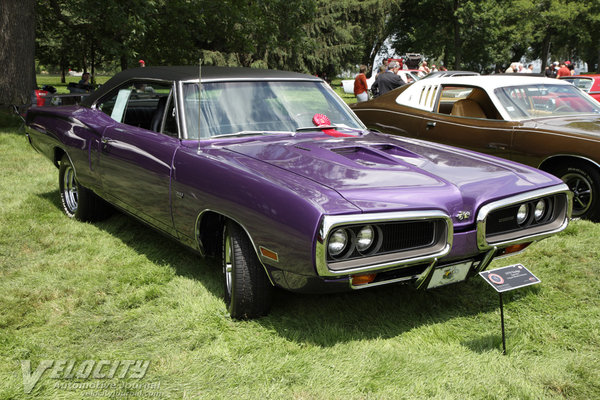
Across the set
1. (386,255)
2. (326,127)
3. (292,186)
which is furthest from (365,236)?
(326,127)

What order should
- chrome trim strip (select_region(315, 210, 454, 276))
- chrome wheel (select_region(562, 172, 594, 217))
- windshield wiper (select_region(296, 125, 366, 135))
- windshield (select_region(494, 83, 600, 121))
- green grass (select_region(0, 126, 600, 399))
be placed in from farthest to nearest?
windshield (select_region(494, 83, 600, 121)) → chrome wheel (select_region(562, 172, 594, 217)) → windshield wiper (select_region(296, 125, 366, 135)) → green grass (select_region(0, 126, 600, 399)) → chrome trim strip (select_region(315, 210, 454, 276))

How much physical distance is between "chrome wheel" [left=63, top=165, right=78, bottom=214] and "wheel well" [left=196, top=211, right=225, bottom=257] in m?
2.40

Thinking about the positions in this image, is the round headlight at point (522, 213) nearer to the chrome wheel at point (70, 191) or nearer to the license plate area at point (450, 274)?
the license plate area at point (450, 274)

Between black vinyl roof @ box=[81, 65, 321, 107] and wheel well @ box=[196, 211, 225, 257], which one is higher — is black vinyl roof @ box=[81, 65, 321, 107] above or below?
above

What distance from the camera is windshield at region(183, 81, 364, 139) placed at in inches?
145

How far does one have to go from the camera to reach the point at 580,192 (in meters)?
5.21

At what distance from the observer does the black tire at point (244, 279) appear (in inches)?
119

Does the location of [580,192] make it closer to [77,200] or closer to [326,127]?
[326,127]

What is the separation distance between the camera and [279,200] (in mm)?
2703

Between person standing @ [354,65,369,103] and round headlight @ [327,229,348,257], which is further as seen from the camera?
person standing @ [354,65,369,103]

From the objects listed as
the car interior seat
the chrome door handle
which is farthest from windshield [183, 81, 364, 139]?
the car interior seat

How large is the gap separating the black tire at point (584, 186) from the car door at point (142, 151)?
370 centimetres

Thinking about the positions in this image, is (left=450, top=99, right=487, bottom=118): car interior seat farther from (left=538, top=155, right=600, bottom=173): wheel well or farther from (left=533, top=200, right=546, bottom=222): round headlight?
(left=533, top=200, right=546, bottom=222): round headlight

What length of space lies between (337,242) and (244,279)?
0.68 metres
